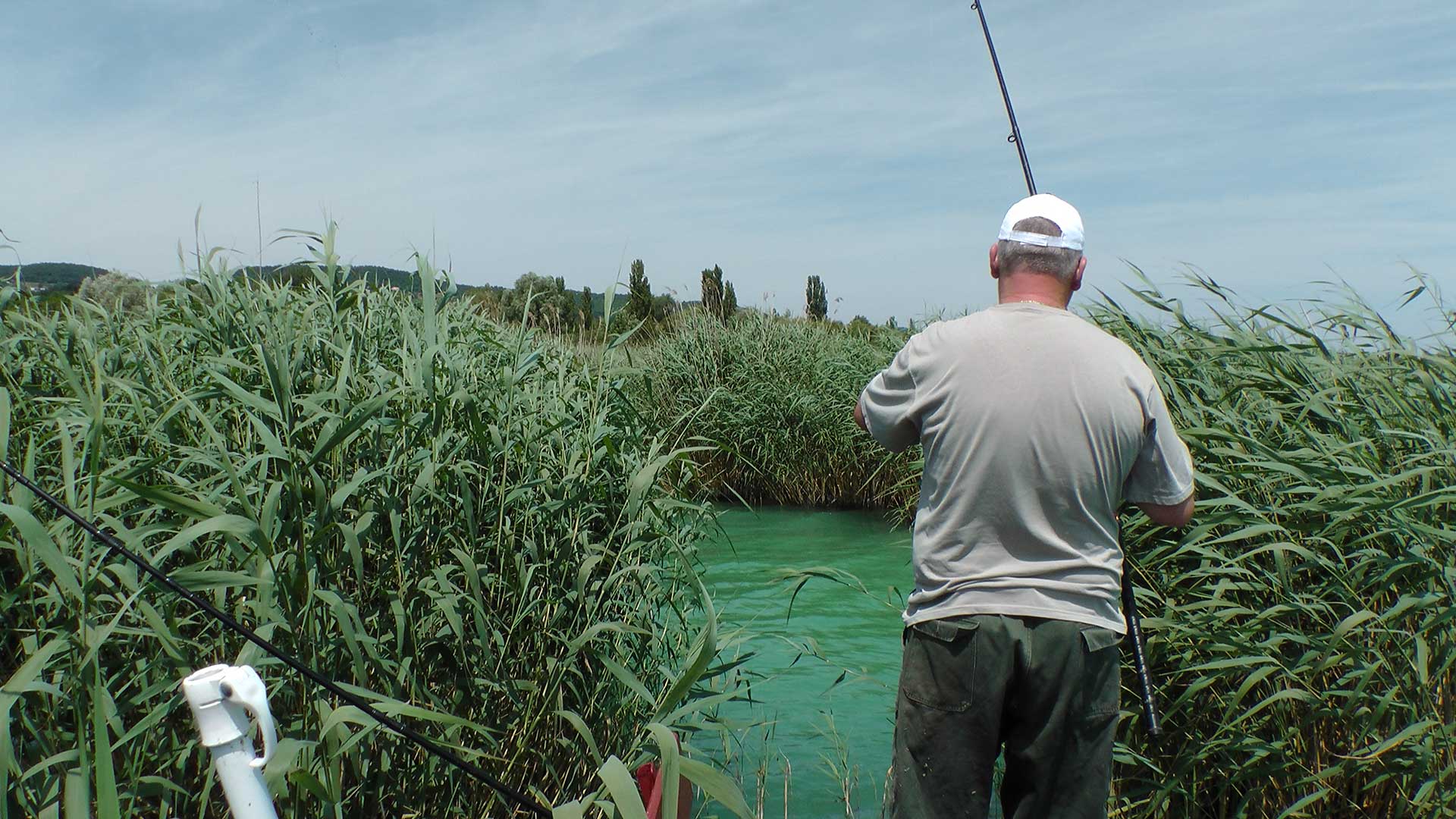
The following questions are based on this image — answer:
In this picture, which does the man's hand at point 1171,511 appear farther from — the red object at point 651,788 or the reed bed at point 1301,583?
the red object at point 651,788

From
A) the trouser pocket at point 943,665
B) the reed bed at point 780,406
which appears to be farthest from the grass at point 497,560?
the reed bed at point 780,406

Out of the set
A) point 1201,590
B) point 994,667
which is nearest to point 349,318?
point 994,667

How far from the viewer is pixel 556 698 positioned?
115 inches

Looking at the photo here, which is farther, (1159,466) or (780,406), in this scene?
(780,406)

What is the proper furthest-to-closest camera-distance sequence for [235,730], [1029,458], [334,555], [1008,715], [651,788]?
[651,788], [334,555], [1008,715], [1029,458], [235,730]

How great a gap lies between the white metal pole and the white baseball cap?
66.4 inches

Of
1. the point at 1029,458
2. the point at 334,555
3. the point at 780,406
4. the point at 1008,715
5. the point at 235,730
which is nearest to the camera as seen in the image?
the point at 235,730

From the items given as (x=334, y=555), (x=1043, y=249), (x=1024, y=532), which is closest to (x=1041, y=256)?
(x=1043, y=249)

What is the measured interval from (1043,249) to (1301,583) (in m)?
1.61

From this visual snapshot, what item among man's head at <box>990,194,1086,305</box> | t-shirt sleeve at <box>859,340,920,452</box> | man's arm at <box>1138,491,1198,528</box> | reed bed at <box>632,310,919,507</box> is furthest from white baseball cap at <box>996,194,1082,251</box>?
reed bed at <box>632,310,919,507</box>

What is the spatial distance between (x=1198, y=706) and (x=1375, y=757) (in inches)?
18.0

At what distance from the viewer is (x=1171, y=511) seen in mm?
2299

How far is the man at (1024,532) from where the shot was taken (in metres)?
2.11

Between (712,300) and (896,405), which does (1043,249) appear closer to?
(896,405)
